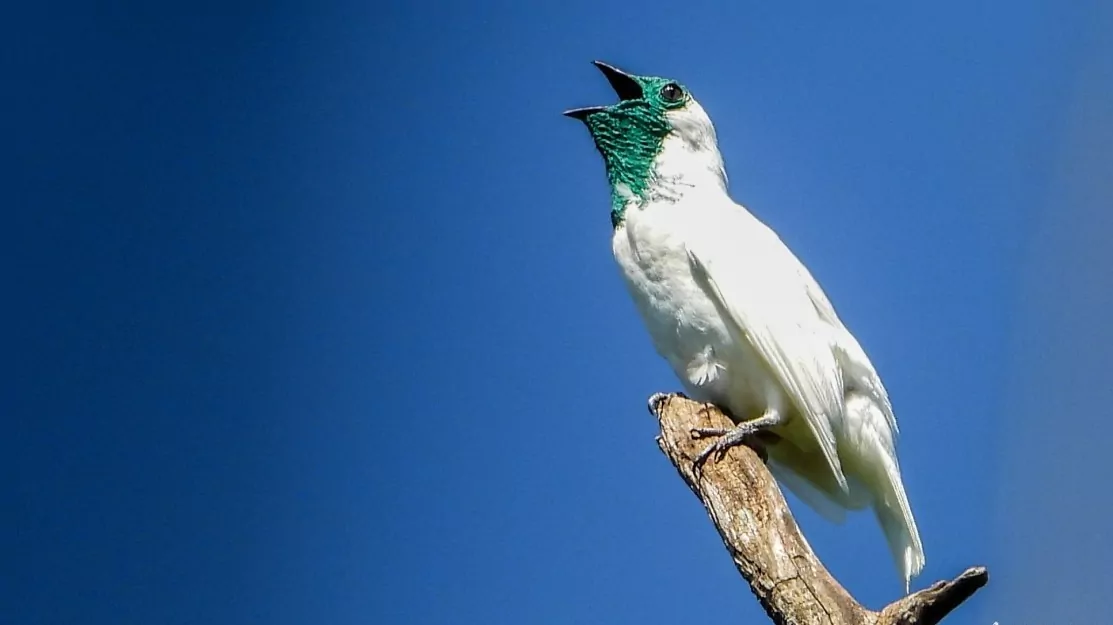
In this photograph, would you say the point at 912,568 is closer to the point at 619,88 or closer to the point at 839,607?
the point at 839,607

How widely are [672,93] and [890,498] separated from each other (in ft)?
5.53

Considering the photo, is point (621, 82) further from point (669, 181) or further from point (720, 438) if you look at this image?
point (720, 438)

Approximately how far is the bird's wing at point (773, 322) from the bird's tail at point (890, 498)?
146mm

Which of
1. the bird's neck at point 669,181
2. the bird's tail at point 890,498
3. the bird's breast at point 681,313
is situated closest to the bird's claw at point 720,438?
the bird's breast at point 681,313

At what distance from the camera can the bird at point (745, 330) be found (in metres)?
4.14

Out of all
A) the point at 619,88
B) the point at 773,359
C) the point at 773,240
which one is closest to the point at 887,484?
the point at 773,359

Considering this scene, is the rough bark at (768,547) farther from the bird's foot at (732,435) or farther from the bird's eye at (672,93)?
the bird's eye at (672,93)

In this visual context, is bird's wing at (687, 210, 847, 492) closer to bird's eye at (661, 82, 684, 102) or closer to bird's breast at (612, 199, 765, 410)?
bird's breast at (612, 199, 765, 410)

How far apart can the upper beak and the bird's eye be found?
92 millimetres

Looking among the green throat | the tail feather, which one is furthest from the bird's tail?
the green throat

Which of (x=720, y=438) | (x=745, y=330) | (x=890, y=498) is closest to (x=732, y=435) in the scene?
(x=720, y=438)

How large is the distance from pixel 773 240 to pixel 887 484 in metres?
0.94

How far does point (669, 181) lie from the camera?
449 centimetres

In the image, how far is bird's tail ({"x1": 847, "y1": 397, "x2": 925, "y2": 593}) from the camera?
4.17 meters
